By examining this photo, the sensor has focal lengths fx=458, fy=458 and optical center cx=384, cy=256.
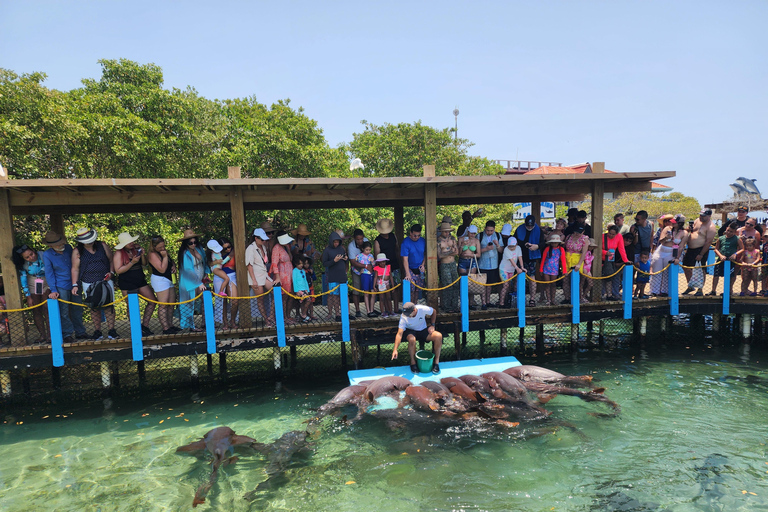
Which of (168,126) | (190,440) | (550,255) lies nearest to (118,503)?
(190,440)

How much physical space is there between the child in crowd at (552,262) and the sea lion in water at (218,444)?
7.31 metres

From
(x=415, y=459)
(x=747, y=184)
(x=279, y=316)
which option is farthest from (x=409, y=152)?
(x=415, y=459)

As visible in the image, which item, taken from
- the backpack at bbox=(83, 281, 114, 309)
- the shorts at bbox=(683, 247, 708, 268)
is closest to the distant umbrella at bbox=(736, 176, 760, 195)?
the shorts at bbox=(683, 247, 708, 268)

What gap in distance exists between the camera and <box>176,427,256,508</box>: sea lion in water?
6875 mm

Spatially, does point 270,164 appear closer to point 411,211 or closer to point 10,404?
point 411,211

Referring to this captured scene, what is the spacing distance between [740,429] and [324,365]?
8.60 m

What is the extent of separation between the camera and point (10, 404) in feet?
31.1

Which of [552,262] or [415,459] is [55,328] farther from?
[552,262]

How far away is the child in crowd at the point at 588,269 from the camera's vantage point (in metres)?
10.8

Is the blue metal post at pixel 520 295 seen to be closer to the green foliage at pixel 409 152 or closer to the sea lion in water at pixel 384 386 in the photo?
the sea lion in water at pixel 384 386

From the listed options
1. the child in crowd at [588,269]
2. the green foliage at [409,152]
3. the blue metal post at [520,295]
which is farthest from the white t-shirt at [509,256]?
the green foliage at [409,152]

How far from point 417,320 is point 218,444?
167 inches

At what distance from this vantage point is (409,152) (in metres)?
25.2

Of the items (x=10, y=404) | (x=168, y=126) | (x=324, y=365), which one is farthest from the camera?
(x=168, y=126)
